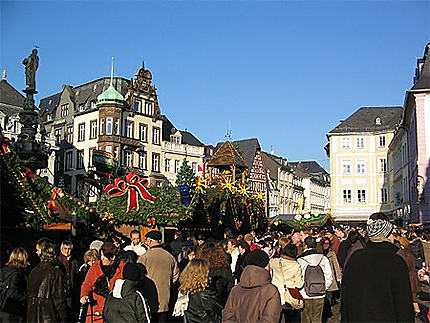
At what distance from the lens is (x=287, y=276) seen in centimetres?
724

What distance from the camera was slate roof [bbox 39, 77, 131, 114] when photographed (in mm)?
53125

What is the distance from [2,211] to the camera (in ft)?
32.3

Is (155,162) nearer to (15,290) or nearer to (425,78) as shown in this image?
(425,78)

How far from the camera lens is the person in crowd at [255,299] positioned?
473cm

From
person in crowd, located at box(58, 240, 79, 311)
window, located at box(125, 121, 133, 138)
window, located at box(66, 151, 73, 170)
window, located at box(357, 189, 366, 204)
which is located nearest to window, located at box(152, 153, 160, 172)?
window, located at box(125, 121, 133, 138)

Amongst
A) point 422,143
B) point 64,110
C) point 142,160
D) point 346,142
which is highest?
point 64,110

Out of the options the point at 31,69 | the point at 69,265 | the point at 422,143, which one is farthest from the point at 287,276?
the point at 422,143

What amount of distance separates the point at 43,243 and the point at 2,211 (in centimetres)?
349

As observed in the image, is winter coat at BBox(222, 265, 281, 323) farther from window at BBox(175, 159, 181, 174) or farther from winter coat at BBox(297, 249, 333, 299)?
window at BBox(175, 159, 181, 174)

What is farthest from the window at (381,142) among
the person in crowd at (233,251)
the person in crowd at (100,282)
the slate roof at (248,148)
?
the person in crowd at (100,282)

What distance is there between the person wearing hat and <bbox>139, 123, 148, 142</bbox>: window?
49.0 metres

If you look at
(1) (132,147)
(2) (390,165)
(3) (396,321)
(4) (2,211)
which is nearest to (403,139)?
(2) (390,165)

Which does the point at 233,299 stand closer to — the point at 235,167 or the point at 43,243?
the point at 43,243

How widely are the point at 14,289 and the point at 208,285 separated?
7.77ft
